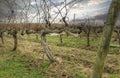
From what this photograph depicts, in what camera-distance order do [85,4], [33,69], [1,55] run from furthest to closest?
[85,4] → [1,55] → [33,69]

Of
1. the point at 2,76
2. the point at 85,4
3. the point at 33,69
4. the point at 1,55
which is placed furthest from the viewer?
the point at 85,4

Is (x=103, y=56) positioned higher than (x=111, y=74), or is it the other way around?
(x=103, y=56)

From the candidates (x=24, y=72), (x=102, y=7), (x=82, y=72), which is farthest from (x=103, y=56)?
(x=102, y=7)

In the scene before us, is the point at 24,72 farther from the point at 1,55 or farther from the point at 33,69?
the point at 1,55

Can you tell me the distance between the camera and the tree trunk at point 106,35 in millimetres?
7176

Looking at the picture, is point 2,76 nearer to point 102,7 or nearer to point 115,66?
point 115,66

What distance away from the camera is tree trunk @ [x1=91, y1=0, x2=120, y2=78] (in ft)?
23.5

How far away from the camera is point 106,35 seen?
7406mm

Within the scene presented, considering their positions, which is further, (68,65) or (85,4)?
(85,4)

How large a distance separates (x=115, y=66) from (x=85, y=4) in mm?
67308

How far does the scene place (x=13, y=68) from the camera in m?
14.0

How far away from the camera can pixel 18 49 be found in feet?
65.3

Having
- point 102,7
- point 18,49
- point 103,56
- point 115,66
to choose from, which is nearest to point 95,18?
point 102,7

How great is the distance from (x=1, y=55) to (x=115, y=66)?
24.9ft
